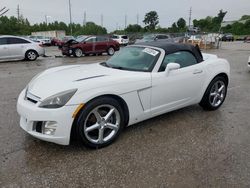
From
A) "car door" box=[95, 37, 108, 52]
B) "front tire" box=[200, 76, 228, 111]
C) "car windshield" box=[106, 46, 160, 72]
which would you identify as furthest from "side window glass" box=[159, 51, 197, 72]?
"car door" box=[95, 37, 108, 52]

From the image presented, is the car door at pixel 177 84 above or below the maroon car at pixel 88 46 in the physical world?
below

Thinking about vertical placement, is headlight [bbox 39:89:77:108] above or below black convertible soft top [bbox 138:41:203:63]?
below

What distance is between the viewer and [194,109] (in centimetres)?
478

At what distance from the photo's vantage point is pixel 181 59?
13.5 feet

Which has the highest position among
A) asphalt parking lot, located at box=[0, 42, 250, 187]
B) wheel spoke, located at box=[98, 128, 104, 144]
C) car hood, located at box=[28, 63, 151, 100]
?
Result: car hood, located at box=[28, 63, 151, 100]

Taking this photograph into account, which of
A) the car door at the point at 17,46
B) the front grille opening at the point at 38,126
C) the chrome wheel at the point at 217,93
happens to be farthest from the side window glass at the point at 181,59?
the car door at the point at 17,46

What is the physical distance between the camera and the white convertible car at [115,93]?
9.36 feet

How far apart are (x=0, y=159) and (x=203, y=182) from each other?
2431mm

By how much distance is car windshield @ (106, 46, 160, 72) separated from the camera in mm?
3736

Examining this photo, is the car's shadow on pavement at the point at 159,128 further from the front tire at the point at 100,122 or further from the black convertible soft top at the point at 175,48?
the black convertible soft top at the point at 175,48

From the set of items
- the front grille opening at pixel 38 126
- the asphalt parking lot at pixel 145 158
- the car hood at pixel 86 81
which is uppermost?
the car hood at pixel 86 81

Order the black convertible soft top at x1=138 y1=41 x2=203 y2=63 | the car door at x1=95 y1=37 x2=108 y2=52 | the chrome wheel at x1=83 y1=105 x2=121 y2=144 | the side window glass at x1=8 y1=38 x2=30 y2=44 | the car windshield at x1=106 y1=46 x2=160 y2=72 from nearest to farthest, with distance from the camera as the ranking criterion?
1. the chrome wheel at x1=83 y1=105 x2=121 y2=144
2. the car windshield at x1=106 y1=46 x2=160 y2=72
3. the black convertible soft top at x1=138 y1=41 x2=203 y2=63
4. the side window glass at x1=8 y1=38 x2=30 y2=44
5. the car door at x1=95 y1=37 x2=108 y2=52

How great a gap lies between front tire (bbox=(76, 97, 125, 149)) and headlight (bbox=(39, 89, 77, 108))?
0.82 ft

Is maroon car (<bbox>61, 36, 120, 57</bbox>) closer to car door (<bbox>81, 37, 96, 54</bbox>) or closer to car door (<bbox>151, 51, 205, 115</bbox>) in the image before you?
car door (<bbox>81, 37, 96, 54</bbox>)
